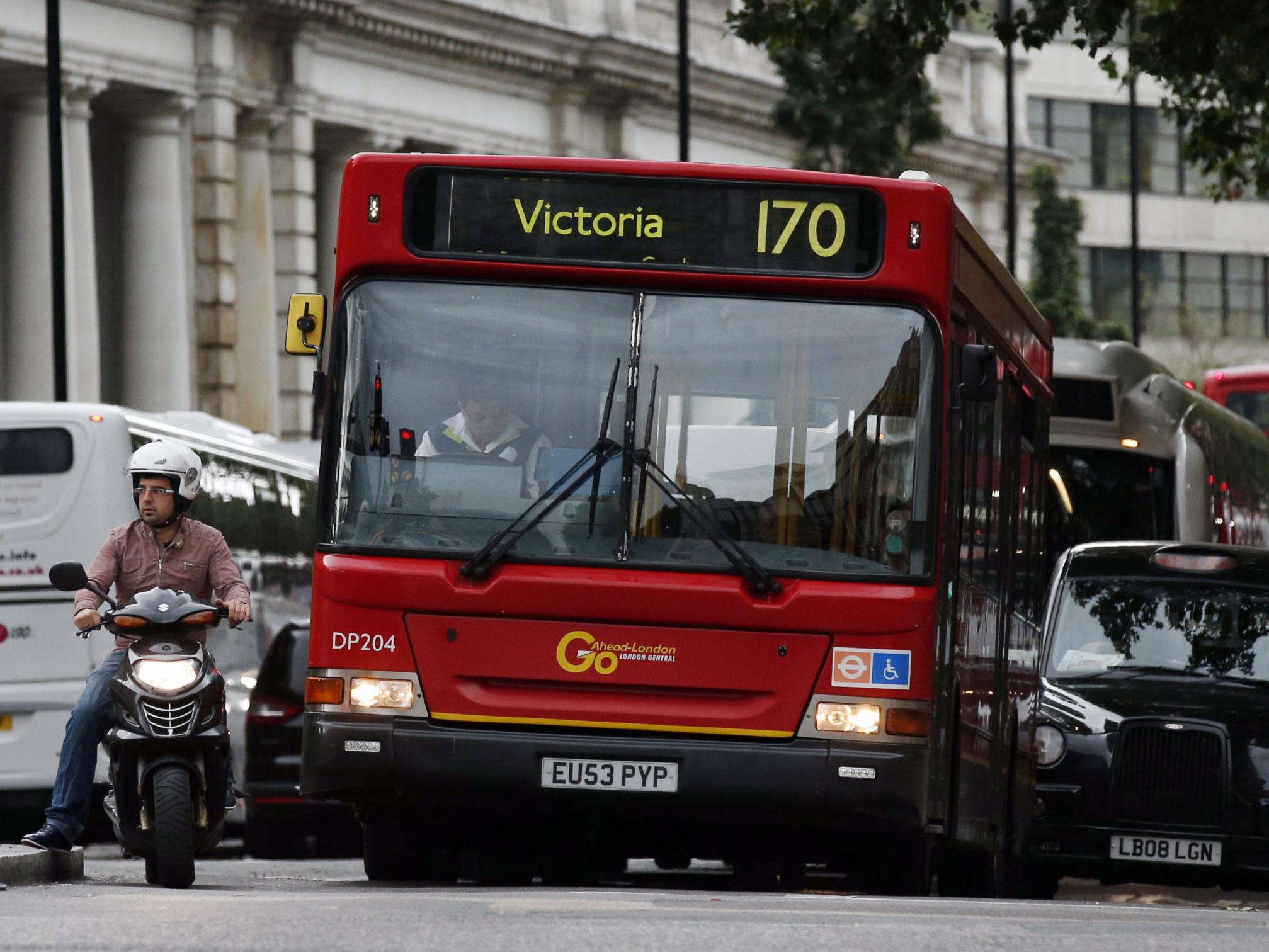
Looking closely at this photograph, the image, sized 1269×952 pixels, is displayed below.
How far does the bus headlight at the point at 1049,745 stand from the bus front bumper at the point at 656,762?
3.46 meters

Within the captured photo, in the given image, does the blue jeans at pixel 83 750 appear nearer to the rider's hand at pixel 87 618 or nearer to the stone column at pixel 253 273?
the rider's hand at pixel 87 618

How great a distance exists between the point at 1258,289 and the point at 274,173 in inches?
1786

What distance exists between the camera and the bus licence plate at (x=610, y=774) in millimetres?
10531

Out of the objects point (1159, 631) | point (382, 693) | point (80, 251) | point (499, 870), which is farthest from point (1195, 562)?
point (80, 251)

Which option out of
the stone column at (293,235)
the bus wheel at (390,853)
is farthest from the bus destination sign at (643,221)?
the stone column at (293,235)

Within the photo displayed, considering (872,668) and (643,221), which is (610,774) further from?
(643,221)

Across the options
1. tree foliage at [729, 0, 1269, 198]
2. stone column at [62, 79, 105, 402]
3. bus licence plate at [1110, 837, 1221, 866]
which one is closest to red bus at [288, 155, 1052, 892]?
bus licence plate at [1110, 837, 1221, 866]

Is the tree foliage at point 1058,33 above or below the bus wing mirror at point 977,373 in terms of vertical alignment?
above

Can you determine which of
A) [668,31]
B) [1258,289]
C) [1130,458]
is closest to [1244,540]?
[1130,458]

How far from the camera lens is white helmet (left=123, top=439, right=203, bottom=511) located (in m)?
11.0

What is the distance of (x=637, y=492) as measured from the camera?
10.6 meters

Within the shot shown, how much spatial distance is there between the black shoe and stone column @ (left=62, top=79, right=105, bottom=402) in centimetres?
2511

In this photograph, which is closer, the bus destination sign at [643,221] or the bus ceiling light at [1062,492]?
the bus destination sign at [643,221]

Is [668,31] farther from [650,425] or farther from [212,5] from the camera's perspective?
[650,425]
